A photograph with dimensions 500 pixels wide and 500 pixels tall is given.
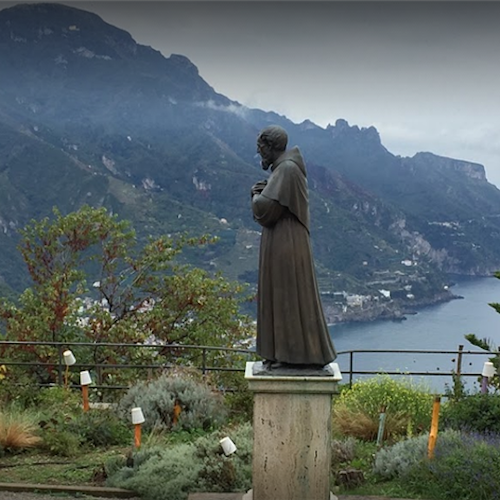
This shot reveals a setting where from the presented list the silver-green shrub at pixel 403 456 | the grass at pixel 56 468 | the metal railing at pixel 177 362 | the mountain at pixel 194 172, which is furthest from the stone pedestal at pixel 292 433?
the mountain at pixel 194 172

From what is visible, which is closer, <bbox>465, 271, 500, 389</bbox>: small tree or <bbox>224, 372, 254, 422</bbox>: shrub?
<bbox>465, 271, 500, 389</bbox>: small tree

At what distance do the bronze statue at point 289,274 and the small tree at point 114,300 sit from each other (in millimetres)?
9318

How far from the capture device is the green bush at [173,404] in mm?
10383

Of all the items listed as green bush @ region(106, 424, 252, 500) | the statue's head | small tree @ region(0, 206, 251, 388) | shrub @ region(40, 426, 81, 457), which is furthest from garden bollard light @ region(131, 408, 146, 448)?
small tree @ region(0, 206, 251, 388)

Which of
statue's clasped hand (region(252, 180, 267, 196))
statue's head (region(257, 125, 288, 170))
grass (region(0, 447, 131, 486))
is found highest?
statue's head (region(257, 125, 288, 170))

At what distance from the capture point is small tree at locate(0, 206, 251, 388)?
15.4 meters

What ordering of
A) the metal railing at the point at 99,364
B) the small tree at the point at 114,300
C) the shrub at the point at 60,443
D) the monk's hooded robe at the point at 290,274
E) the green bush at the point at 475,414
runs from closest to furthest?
the monk's hooded robe at the point at 290,274 < the shrub at the point at 60,443 < the green bush at the point at 475,414 < the metal railing at the point at 99,364 < the small tree at the point at 114,300

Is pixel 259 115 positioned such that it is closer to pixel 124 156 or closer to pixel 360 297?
pixel 124 156

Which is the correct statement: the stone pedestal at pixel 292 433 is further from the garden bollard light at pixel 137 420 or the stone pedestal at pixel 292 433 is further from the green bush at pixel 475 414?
the green bush at pixel 475 414

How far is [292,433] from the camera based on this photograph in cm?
612

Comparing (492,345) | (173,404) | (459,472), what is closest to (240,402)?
(173,404)

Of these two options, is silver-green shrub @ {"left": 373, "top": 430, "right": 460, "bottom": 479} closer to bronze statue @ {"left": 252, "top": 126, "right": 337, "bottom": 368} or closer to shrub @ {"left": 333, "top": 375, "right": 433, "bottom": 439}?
shrub @ {"left": 333, "top": 375, "right": 433, "bottom": 439}

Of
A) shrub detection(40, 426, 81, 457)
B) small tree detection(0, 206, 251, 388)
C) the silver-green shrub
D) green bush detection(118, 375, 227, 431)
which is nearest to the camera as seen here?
the silver-green shrub

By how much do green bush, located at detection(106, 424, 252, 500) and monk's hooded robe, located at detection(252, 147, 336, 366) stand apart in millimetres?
2455
